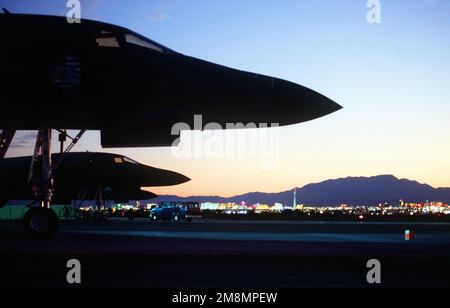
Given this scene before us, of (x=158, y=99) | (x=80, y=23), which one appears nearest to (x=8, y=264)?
(x=158, y=99)

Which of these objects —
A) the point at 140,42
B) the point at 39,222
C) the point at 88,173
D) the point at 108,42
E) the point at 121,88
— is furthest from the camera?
the point at 88,173

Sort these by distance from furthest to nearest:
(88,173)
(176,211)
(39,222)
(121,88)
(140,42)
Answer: (176,211), (88,173), (39,222), (140,42), (121,88)

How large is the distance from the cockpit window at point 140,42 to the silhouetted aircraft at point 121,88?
84 mm

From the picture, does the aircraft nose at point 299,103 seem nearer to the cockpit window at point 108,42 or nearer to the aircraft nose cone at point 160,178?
the cockpit window at point 108,42

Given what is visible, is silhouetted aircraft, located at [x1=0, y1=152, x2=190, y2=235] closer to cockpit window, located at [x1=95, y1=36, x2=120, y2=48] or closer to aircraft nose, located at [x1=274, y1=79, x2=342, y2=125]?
cockpit window, located at [x1=95, y1=36, x2=120, y2=48]

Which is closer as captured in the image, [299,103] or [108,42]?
[299,103]

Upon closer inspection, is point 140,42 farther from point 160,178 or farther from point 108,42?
point 160,178

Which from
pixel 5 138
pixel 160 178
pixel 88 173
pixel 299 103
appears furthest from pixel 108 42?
pixel 160 178

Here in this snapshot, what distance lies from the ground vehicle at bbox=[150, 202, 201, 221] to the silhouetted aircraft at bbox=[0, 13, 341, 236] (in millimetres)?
39176

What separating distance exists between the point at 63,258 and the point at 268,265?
11.0ft

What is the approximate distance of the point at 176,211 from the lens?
174 feet

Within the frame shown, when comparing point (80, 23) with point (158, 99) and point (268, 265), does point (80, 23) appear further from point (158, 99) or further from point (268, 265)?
point (268, 265)

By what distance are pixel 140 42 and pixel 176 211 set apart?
4040 centimetres

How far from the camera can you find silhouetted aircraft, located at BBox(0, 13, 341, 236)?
12.5m
